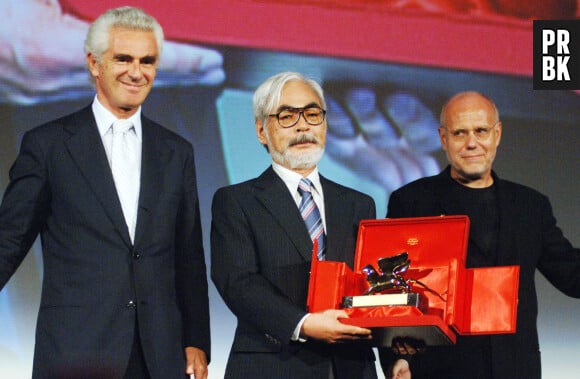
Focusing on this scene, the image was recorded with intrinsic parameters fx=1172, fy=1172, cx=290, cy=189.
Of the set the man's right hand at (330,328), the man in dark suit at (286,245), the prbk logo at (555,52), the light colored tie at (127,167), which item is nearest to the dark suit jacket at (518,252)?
the man in dark suit at (286,245)

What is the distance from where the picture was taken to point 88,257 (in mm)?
2943

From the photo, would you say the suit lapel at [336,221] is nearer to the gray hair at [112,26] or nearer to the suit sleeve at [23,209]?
the gray hair at [112,26]

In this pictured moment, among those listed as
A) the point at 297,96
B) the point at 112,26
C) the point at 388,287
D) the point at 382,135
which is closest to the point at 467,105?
the point at 297,96

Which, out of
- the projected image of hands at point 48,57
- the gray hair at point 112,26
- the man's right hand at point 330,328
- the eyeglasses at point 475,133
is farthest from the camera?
the projected image of hands at point 48,57

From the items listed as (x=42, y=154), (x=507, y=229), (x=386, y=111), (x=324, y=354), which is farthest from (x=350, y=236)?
(x=386, y=111)

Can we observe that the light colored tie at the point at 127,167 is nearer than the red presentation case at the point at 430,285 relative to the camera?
No

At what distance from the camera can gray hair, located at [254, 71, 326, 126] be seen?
10.3ft

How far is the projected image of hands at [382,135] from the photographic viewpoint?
420 centimetres

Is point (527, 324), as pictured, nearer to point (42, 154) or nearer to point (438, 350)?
point (438, 350)

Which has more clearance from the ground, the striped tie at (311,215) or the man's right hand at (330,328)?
the striped tie at (311,215)

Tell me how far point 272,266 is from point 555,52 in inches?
71.8

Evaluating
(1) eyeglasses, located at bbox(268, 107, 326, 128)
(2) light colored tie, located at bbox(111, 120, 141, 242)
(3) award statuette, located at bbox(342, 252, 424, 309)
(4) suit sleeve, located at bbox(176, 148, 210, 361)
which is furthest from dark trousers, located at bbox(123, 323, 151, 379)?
(1) eyeglasses, located at bbox(268, 107, 326, 128)

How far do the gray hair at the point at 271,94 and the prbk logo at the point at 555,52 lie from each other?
4.69 feet

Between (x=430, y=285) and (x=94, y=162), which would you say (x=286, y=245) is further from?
(x=94, y=162)
